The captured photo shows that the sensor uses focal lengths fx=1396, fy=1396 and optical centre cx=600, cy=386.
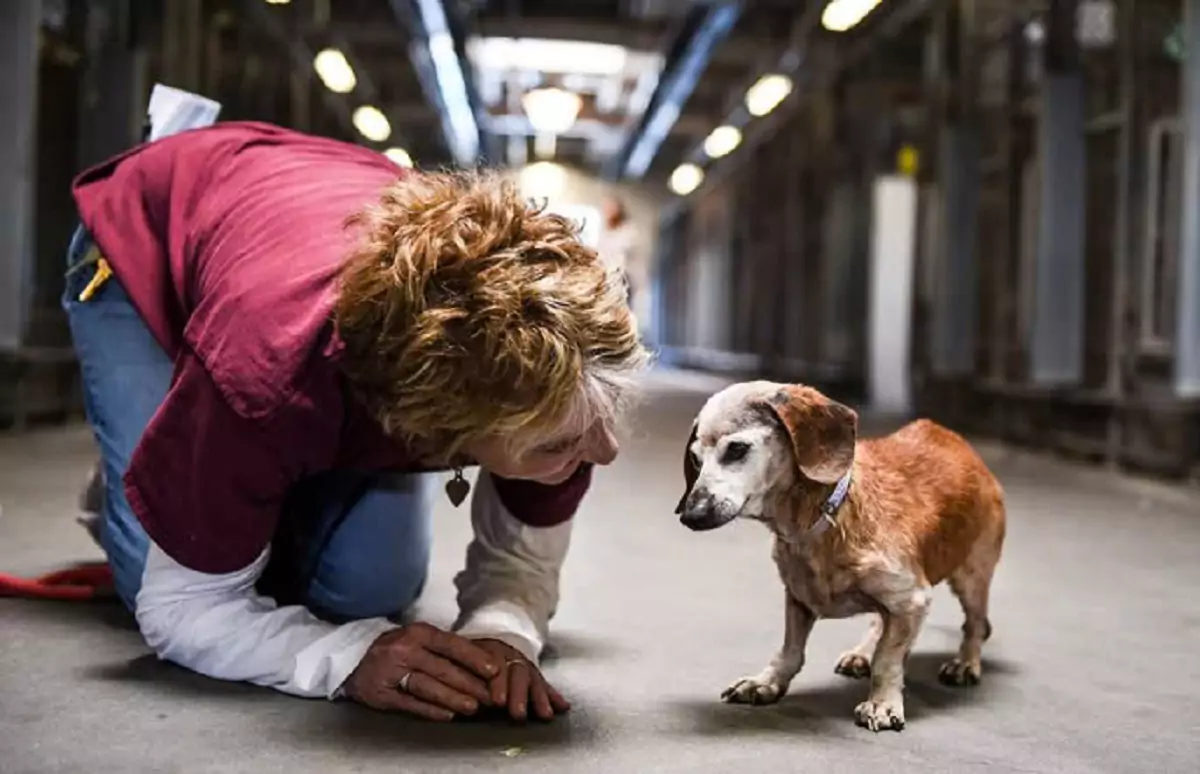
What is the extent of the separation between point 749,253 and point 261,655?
17.9m

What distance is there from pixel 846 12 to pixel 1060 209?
9.05ft

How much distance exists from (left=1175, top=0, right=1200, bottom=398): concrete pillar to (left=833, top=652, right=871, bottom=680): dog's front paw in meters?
4.53

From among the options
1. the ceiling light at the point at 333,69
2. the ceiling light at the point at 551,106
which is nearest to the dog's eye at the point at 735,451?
the ceiling light at the point at 333,69

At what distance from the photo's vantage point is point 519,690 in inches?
87.0

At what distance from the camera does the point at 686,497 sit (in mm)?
2141

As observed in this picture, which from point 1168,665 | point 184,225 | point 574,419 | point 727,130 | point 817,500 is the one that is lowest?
point 1168,665

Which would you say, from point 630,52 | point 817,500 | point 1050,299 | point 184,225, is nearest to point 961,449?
point 817,500

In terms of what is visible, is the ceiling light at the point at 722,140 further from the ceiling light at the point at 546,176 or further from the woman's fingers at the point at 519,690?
the woman's fingers at the point at 519,690

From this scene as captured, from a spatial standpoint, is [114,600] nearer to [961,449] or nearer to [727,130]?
[961,449]

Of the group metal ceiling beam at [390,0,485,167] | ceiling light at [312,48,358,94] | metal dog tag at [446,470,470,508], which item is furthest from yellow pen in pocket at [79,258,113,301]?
ceiling light at [312,48,358,94]

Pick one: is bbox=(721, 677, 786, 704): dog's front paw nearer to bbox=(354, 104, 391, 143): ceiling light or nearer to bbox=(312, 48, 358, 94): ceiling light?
bbox=(312, 48, 358, 94): ceiling light

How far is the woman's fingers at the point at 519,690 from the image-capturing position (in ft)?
7.21

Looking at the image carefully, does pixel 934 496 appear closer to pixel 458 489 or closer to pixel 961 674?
pixel 961 674

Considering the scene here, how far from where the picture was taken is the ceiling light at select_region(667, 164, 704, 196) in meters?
23.7
